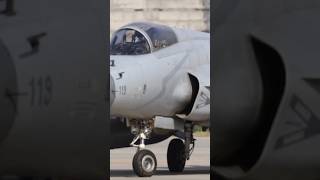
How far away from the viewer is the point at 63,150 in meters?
3.54

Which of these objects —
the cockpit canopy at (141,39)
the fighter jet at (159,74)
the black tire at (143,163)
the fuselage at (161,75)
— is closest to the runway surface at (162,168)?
the black tire at (143,163)

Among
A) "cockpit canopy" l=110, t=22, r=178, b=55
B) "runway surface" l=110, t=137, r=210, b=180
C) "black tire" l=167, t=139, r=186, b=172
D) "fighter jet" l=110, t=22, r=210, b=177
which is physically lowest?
"runway surface" l=110, t=137, r=210, b=180

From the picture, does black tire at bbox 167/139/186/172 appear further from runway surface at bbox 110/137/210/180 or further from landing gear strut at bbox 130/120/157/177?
landing gear strut at bbox 130/120/157/177

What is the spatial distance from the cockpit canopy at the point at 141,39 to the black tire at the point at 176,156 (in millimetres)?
2590

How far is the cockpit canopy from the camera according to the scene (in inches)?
Answer: 549

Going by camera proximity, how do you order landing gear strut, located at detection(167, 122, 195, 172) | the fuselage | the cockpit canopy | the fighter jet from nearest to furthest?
the cockpit canopy → the fighter jet → the fuselage → landing gear strut, located at detection(167, 122, 195, 172)

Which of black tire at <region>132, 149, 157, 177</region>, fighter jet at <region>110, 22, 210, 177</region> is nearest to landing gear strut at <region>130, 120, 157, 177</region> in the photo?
black tire at <region>132, 149, 157, 177</region>

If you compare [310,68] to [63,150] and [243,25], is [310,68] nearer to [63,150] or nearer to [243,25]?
[243,25]

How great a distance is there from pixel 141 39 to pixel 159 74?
71 centimetres

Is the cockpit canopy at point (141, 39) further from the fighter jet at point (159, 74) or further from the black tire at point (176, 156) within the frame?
the black tire at point (176, 156)

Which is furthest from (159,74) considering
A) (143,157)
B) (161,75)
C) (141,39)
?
(143,157)

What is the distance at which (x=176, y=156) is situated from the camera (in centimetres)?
1634

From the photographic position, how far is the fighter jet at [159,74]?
1411cm

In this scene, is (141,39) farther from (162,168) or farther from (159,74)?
(162,168)
